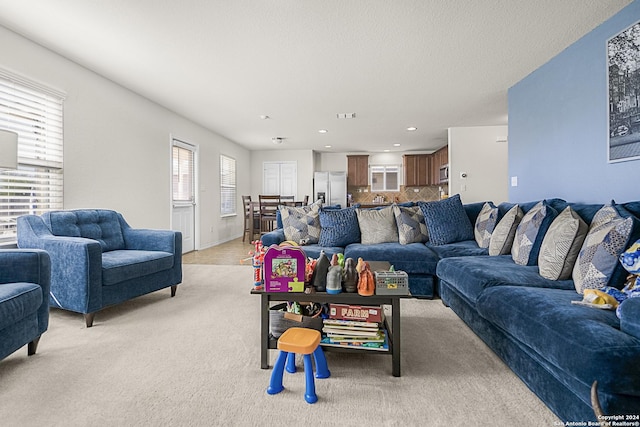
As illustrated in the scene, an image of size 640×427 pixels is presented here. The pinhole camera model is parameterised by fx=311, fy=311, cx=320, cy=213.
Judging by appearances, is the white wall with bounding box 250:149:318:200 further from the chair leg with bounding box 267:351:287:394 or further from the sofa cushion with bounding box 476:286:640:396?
the chair leg with bounding box 267:351:287:394

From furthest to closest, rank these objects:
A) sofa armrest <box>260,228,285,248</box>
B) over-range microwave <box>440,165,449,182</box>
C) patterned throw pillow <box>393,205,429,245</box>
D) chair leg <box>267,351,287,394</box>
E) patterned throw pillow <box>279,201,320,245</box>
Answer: over-range microwave <box>440,165,449,182</box>
patterned throw pillow <box>279,201,320,245</box>
patterned throw pillow <box>393,205,429,245</box>
sofa armrest <box>260,228,285,248</box>
chair leg <box>267,351,287,394</box>

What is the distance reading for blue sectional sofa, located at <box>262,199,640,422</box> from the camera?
105 centimetres

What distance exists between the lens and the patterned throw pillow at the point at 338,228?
347 centimetres

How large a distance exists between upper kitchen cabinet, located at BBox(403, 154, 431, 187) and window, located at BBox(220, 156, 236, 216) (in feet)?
15.2

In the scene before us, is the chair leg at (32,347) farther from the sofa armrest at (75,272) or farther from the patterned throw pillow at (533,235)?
the patterned throw pillow at (533,235)

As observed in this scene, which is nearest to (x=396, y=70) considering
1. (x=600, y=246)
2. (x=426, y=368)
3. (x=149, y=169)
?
(x=600, y=246)

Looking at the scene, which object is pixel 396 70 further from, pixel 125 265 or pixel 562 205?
pixel 125 265

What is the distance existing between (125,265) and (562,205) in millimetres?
3527

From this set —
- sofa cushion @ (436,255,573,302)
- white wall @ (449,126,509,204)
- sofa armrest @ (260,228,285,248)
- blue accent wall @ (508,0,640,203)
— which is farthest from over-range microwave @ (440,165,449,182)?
sofa armrest @ (260,228,285,248)

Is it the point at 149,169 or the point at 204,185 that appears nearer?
the point at 149,169

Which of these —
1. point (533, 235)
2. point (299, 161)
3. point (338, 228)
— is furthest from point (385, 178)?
point (533, 235)

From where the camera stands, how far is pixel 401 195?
901cm

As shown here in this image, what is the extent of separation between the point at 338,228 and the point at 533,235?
1826 mm

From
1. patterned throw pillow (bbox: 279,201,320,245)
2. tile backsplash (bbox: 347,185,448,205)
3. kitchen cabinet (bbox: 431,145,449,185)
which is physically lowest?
patterned throw pillow (bbox: 279,201,320,245)
